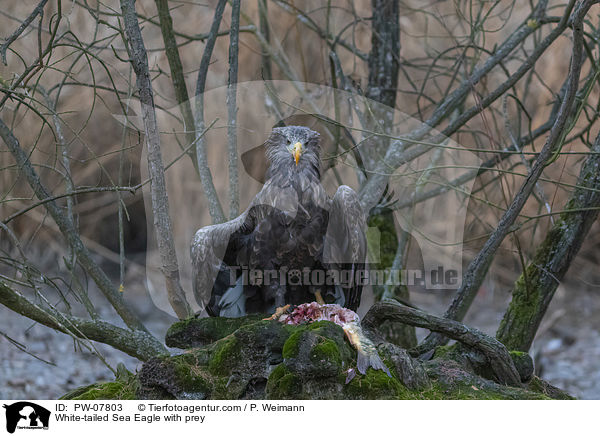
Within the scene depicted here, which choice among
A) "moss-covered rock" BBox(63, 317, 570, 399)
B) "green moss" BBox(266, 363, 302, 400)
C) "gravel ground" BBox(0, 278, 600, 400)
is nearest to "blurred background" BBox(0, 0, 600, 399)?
"gravel ground" BBox(0, 278, 600, 400)

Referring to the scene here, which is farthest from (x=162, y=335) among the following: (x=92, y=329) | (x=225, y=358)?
(x=225, y=358)

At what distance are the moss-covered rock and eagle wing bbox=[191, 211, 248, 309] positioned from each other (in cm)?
98

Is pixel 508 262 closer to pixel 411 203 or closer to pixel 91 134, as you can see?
pixel 411 203

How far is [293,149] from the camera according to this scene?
11.8 feet

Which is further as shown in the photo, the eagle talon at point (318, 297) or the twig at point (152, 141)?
the eagle talon at point (318, 297)

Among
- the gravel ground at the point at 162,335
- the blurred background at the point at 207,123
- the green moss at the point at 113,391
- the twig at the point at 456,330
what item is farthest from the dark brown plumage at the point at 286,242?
the gravel ground at the point at 162,335

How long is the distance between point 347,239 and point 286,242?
348 millimetres

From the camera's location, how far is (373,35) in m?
4.75

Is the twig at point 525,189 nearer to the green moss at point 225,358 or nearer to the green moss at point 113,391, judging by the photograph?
the green moss at point 225,358

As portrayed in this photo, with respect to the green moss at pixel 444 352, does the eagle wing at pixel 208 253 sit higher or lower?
higher

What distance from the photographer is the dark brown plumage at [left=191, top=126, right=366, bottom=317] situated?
Result: 3621 millimetres

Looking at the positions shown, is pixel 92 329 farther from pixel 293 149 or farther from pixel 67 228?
pixel 293 149

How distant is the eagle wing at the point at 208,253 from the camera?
3629 mm
